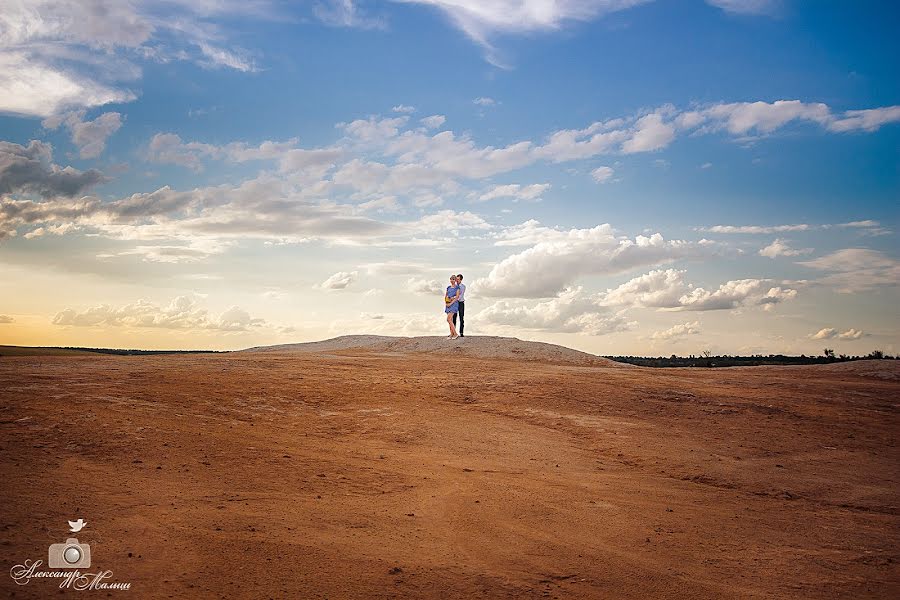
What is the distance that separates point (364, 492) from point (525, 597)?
2506 mm

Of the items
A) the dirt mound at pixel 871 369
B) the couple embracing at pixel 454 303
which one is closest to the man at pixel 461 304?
the couple embracing at pixel 454 303

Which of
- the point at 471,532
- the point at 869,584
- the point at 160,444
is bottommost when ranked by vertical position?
the point at 869,584

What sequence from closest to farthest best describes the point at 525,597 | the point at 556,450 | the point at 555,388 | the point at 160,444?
1. the point at 525,597
2. the point at 160,444
3. the point at 556,450
4. the point at 555,388

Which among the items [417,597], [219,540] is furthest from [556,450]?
[219,540]

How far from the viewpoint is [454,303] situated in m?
23.1

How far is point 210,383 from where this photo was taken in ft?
36.0

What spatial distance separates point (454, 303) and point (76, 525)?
18.3 m

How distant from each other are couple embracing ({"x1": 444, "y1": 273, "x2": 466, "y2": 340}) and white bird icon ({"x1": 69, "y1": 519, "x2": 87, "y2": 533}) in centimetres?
1746

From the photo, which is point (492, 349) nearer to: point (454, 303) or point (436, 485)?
point (454, 303)

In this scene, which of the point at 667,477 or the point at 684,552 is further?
the point at 667,477

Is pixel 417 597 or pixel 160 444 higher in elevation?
pixel 160 444

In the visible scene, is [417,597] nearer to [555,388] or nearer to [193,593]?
[193,593]

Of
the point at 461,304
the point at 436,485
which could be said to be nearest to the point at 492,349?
the point at 461,304

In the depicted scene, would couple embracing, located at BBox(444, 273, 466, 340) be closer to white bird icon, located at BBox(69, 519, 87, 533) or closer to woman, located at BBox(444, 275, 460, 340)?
woman, located at BBox(444, 275, 460, 340)
